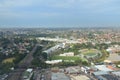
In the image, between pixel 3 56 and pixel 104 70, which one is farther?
pixel 3 56

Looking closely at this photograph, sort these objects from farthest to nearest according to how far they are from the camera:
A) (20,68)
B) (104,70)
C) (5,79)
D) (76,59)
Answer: (76,59) → (20,68) → (104,70) → (5,79)

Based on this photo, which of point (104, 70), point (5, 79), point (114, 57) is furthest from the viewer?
point (114, 57)

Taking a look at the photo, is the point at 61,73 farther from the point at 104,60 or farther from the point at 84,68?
the point at 104,60

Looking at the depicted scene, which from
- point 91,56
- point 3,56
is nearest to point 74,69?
point 91,56

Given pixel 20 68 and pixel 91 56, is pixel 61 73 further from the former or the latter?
pixel 91 56

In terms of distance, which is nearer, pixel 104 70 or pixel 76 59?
pixel 104 70

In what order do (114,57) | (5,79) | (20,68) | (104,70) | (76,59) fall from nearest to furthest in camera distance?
1. (5,79)
2. (104,70)
3. (20,68)
4. (76,59)
5. (114,57)

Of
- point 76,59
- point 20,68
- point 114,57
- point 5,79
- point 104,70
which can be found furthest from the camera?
point 114,57

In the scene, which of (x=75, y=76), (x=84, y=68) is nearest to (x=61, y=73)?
(x=75, y=76)
